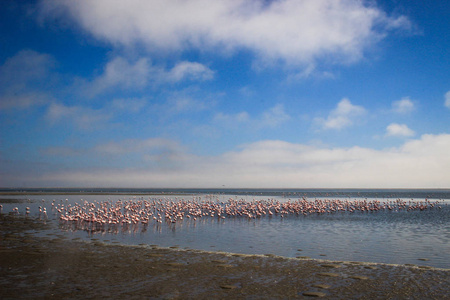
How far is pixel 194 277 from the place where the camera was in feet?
39.2

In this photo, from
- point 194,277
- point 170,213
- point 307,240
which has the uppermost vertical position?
point 194,277

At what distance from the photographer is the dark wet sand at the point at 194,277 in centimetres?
1013

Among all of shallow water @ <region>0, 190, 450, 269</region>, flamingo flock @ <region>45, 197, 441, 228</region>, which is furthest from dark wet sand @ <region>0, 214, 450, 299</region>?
flamingo flock @ <region>45, 197, 441, 228</region>

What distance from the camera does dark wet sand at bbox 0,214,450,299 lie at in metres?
10.1

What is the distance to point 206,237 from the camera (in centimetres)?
2245

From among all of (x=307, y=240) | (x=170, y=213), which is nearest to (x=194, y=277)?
(x=307, y=240)

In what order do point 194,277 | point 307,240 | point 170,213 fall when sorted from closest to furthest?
1. point 194,277
2. point 307,240
3. point 170,213

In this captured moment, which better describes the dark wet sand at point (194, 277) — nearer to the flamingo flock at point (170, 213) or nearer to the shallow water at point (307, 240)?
the shallow water at point (307, 240)

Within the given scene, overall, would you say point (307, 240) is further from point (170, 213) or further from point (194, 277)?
point (170, 213)

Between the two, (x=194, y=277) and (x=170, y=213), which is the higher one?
(x=194, y=277)

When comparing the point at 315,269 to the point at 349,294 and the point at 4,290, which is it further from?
the point at 4,290

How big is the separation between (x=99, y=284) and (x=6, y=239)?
40.9 ft

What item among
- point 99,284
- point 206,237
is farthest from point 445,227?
point 99,284

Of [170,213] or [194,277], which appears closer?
[194,277]
